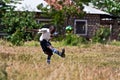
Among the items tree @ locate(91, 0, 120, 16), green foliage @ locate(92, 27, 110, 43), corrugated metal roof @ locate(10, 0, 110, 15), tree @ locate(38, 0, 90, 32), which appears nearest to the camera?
green foliage @ locate(92, 27, 110, 43)

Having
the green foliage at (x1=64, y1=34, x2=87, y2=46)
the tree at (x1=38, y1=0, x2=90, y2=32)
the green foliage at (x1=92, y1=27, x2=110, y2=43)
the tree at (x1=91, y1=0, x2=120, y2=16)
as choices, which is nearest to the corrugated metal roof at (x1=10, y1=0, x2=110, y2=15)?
the tree at (x1=38, y1=0, x2=90, y2=32)

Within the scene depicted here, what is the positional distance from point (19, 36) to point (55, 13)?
8040 millimetres

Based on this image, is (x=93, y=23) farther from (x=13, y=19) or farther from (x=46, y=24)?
(x=13, y=19)

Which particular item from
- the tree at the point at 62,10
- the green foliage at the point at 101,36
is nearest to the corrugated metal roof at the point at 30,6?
the tree at the point at 62,10

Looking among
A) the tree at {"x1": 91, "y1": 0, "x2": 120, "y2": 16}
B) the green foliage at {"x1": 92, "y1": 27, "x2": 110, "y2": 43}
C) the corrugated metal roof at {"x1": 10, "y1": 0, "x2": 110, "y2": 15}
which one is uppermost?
the corrugated metal roof at {"x1": 10, "y1": 0, "x2": 110, "y2": 15}

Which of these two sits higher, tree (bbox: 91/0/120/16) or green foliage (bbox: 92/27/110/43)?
green foliage (bbox: 92/27/110/43)

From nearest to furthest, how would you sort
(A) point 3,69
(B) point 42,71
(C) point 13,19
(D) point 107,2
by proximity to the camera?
(A) point 3,69 → (B) point 42,71 → (C) point 13,19 → (D) point 107,2

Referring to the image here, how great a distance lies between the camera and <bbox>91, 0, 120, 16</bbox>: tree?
160 ft

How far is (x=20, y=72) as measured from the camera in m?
8.65

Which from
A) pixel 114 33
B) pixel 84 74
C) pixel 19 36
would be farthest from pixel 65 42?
pixel 84 74

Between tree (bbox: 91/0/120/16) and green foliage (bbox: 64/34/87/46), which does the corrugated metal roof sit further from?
green foliage (bbox: 64/34/87/46)

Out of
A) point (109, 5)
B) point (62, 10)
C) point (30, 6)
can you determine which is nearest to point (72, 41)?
point (62, 10)

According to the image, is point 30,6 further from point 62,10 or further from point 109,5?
point 109,5

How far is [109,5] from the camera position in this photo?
50.0m
